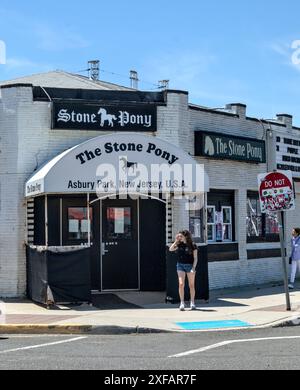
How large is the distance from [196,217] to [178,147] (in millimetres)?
2341

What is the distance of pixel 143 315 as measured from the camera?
13.2 meters

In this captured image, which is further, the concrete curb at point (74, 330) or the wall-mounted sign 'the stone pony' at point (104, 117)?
the wall-mounted sign 'the stone pony' at point (104, 117)

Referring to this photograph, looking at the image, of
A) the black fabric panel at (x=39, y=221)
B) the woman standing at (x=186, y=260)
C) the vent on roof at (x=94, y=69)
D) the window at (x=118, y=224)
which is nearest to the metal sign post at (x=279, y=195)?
the woman standing at (x=186, y=260)

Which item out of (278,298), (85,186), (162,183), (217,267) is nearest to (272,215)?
(217,267)

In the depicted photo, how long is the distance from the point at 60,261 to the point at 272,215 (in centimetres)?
906

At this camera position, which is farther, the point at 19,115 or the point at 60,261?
the point at 19,115

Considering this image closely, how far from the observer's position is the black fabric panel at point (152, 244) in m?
16.7

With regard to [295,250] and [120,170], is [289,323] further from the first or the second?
[295,250]

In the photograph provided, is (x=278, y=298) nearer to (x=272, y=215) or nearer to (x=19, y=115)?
(x=272, y=215)

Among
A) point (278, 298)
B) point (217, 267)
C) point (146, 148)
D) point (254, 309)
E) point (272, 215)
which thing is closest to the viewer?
point (254, 309)

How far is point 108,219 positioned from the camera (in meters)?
16.7

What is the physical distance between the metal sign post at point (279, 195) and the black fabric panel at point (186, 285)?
199 centimetres

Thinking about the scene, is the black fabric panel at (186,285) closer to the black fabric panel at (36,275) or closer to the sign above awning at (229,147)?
the black fabric panel at (36,275)

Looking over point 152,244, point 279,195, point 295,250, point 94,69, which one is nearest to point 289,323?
point 279,195
